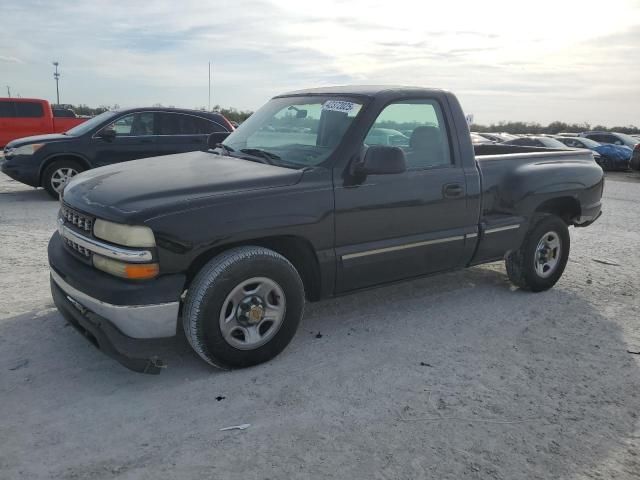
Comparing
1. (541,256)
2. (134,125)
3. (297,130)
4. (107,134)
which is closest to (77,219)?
(297,130)

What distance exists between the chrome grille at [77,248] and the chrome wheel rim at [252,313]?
903mm

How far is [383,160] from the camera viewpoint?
3.65m

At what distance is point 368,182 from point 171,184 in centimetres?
135

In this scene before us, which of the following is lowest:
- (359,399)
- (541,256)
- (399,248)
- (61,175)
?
(359,399)

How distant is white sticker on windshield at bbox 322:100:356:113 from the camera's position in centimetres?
408

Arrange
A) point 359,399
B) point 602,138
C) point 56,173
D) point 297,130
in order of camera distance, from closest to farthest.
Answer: point 359,399 → point 297,130 → point 56,173 → point 602,138

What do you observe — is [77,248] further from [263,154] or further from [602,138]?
[602,138]

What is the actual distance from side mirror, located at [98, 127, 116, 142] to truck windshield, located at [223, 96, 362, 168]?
18.9 feet

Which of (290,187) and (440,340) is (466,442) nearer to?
(440,340)

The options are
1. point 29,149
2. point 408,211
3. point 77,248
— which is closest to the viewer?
point 77,248

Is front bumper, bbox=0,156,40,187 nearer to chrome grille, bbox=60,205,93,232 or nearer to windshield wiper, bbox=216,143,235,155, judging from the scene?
windshield wiper, bbox=216,143,235,155

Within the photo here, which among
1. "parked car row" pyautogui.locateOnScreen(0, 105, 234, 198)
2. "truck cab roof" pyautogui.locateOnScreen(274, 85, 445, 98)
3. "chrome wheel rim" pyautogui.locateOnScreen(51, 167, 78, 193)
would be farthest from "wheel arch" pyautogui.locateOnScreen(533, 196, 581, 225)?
"chrome wheel rim" pyautogui.locateOnScreen(51, 167, 78, 193)

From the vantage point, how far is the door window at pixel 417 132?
13.7ft

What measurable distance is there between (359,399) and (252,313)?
0.84m
